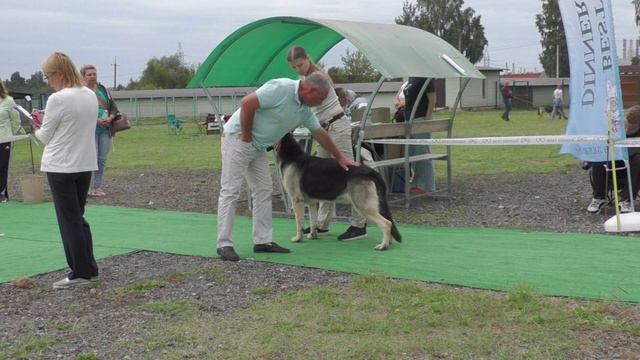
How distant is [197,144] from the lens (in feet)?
87.2

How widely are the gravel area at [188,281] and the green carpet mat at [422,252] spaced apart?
0.37 metres

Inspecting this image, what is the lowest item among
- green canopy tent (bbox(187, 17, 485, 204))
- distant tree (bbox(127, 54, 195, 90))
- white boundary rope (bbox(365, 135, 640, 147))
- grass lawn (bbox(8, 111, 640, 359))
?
grass lawn (bbox(8, 111, 640, 359))

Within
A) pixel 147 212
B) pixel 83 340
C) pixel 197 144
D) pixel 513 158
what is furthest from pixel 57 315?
pixel 197 144

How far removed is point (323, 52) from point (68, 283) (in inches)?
262

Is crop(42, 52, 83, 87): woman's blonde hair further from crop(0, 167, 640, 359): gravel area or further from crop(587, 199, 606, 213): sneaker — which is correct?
crop(587, 199, 606, 213): sneaker

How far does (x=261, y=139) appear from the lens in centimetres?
703

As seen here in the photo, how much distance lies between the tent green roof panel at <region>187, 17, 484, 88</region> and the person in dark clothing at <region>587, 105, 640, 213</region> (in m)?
2.16

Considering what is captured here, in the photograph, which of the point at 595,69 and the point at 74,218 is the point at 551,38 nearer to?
the point at 595,69

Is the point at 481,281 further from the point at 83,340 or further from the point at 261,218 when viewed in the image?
the point at 83,340

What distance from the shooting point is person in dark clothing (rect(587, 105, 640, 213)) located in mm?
8898

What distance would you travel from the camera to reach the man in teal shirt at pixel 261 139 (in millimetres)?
6758

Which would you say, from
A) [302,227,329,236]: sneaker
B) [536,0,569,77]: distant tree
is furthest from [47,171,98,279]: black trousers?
[536,0,569,77]: distant tree

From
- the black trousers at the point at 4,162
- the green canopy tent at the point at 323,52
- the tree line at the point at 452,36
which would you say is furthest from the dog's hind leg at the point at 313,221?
the tree line at the point at 452,36

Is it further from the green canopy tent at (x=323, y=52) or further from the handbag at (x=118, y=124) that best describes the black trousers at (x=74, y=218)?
the handbag at (x=118, y=124)
